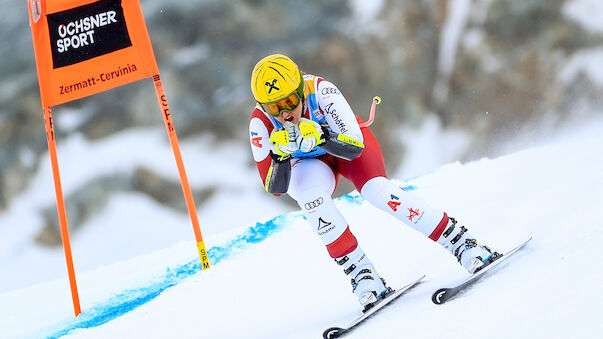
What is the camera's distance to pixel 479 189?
5703mm

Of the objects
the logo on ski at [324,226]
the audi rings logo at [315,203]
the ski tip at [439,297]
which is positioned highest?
the audi rings logo at [315,203]

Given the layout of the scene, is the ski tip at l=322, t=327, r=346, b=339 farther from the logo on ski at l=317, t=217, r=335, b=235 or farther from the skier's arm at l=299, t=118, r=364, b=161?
the skier's arm at l=299, t=118, r=364, b=161

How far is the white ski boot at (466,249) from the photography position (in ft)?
9.75

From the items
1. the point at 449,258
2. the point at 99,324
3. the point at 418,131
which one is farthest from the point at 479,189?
the point at 418,131

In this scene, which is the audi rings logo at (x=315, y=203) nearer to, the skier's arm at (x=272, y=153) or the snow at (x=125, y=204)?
the skier's arm at (x=272, y=153)

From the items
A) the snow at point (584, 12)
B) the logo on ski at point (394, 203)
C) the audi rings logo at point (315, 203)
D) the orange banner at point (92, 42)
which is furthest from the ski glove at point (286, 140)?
the snow at point (584, 12)

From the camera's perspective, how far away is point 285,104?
3066 millimetres

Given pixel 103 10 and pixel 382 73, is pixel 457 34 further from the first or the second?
pixel 103 10

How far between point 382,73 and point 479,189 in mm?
7608

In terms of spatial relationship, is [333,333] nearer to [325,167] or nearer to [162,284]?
[325,167]

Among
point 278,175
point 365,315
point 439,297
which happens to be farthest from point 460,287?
point 278,175

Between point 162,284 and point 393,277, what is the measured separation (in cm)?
234

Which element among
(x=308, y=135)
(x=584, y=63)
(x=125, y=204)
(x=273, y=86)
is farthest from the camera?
(x=584, y=63)

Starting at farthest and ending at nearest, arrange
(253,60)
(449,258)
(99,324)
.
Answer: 1. (253,60)
2. (99,324)
3. (449,258)
